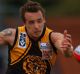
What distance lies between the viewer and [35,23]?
928cm

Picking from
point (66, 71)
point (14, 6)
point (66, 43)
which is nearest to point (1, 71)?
point (66, 71)

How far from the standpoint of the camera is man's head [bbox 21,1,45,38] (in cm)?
927

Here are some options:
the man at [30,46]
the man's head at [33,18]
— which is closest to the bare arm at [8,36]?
the man at [30,46]

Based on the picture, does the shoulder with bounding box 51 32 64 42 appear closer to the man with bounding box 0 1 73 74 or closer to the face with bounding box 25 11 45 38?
the man with bounding box 0 1 73 74

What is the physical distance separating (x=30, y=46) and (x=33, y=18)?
0.50 metres

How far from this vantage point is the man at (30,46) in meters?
9.49

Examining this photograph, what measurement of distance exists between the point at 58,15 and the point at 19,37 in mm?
12816

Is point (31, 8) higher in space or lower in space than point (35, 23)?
higher

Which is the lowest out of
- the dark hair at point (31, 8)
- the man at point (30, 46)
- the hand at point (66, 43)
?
the man at point (30, 46)

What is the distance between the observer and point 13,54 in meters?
9.70

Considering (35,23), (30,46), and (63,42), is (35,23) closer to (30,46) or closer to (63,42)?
(30,46)

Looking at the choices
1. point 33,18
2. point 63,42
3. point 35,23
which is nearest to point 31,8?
point 33,18

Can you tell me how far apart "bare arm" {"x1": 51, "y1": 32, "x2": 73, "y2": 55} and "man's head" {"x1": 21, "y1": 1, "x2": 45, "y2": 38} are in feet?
0.86

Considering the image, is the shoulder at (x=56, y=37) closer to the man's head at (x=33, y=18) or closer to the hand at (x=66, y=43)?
the man's head at (x=33, y=18)
